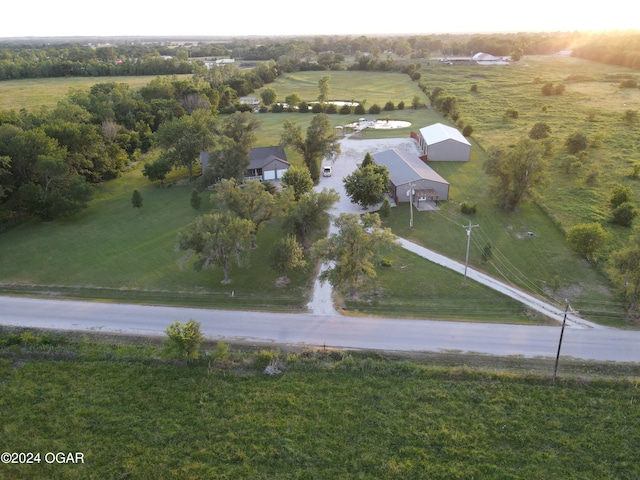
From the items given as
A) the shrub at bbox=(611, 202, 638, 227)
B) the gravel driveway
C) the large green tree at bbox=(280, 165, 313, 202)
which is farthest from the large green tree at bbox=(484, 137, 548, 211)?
the large green tree at bbox=(280, 165, 313, 202)

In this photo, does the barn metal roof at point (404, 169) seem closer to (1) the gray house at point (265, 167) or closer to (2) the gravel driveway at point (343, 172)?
(2) the gravel driveway at point (343, 172)

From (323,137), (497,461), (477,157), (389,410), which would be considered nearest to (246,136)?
(323,137)

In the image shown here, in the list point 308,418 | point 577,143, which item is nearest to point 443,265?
point 308,418

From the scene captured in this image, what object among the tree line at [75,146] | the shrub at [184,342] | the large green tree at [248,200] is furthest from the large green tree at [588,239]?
the tree line at [75,146]

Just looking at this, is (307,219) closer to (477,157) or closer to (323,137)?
(323,137)

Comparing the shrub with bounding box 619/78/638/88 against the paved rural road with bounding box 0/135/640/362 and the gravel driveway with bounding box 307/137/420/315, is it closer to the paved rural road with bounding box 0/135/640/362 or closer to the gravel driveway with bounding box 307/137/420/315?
the gravel driveway with bounding box 307/137/420/315

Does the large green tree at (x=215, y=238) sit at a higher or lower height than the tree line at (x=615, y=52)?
lower
